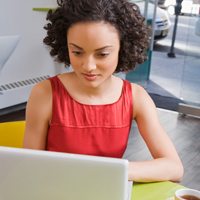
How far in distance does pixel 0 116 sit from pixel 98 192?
3009mm

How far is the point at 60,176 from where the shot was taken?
722mm

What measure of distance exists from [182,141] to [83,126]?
87.8 inches

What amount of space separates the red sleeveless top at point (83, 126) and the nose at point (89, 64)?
0.23 meters

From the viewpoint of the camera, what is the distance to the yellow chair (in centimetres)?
138

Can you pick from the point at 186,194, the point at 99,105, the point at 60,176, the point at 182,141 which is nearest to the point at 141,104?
the point at 99,105

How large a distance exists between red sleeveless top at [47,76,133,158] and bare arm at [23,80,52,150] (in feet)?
0.07

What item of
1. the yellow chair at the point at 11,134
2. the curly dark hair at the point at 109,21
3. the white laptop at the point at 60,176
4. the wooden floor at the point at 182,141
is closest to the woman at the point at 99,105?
the curly dark hair at the point at 109,21

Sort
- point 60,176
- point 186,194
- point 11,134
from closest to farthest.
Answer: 1. point 60,176
2. point 186,194
3. point 11,134

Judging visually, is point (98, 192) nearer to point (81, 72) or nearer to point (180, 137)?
point (81, 72)

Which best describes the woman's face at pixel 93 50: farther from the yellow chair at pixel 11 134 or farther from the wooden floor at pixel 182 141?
the wooden floor at pixel 182 141

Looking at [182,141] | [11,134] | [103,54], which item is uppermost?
[103,54]

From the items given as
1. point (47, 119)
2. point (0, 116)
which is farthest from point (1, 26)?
point (47, 119)

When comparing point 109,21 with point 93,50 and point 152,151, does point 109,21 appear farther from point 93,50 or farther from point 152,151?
point 152,151

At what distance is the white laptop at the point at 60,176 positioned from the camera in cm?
70
